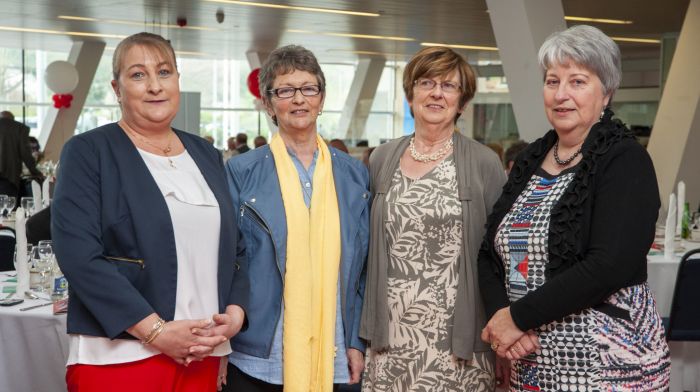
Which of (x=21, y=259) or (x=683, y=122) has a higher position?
(x=683, y=122)

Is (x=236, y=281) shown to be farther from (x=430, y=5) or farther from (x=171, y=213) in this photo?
(x=430, y=5)

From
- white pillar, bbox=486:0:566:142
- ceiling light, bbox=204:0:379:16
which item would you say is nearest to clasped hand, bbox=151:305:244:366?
white pillar, bbox=486:0:566:142

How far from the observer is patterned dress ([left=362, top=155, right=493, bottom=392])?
2.73 meters

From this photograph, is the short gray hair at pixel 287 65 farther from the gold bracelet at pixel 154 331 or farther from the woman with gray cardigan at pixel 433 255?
the gold bracelet at pixel 154 331

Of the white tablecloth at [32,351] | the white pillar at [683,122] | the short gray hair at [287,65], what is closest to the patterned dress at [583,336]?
the short gray hair at [287,65]

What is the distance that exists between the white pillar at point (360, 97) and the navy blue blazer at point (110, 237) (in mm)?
20694

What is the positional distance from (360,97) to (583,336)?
21.2 meters

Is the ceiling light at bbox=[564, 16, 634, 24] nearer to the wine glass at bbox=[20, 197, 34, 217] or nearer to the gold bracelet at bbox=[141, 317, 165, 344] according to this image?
the wine glass at bbox=[20, 197, 34, 217]

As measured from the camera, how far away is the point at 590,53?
7.48ft

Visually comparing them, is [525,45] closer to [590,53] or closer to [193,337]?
[590,53]

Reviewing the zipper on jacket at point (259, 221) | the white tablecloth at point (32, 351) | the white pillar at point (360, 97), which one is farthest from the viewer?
the white pillar at point (360, 97)

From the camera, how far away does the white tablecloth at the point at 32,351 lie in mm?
3471

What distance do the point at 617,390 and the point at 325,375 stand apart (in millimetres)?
918

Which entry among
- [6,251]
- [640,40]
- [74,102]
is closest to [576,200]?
[6,251]
